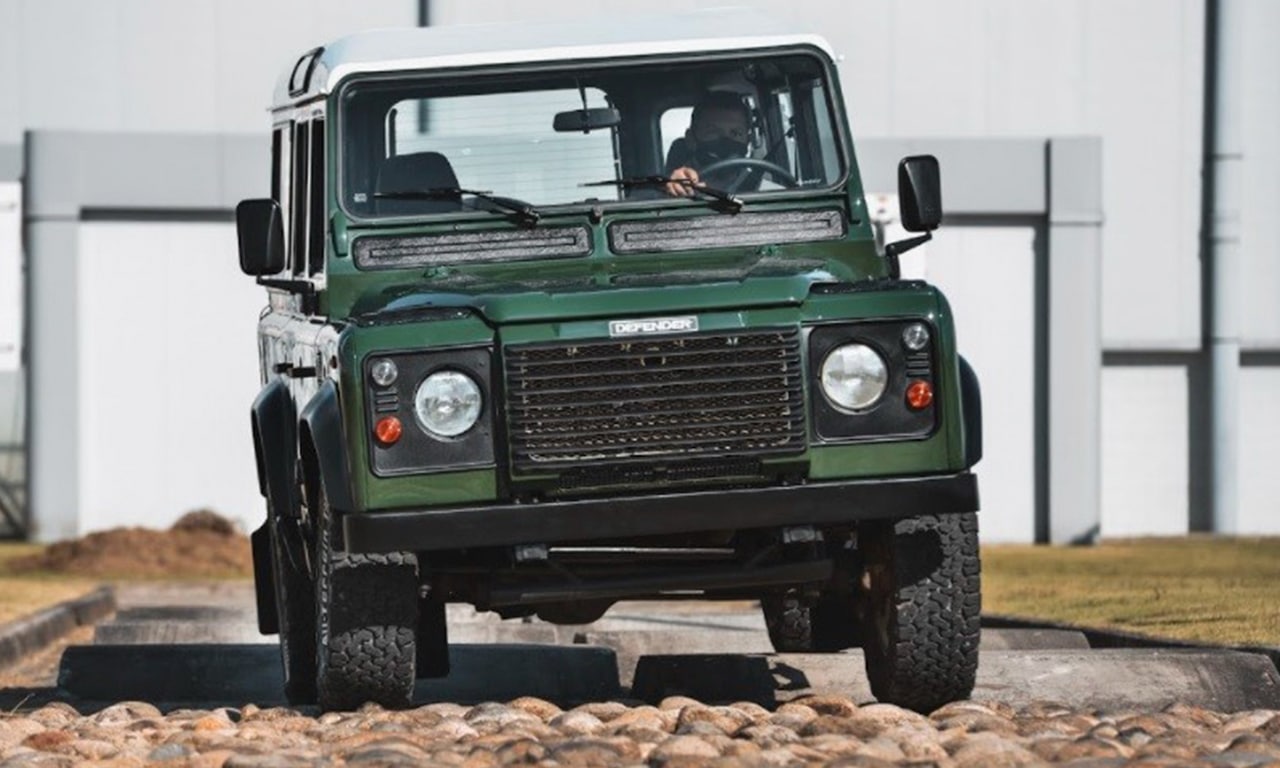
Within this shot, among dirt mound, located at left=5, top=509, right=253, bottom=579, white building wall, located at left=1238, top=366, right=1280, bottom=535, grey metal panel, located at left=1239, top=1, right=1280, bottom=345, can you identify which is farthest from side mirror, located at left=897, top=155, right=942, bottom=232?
white building wall, located at left=1238, top=366, right=1280, bottom=535

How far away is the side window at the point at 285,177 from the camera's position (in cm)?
1152

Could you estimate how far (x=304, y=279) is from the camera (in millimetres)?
10977

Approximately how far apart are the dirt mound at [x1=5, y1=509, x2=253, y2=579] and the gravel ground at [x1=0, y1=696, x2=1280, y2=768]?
1373cm

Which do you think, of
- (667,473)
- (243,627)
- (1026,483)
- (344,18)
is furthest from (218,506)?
(667,473)

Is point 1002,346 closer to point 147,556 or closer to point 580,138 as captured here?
point 147,556

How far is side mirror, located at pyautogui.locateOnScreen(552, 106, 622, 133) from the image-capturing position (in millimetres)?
10617

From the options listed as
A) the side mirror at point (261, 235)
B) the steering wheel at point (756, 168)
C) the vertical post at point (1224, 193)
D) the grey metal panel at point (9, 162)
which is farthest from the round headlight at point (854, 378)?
the vertical post at point (1224, 193)

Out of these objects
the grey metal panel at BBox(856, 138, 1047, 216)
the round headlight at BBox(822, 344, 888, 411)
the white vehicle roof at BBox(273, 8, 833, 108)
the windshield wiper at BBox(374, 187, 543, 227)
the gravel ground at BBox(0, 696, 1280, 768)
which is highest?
the grey metal panel at BBox(856, 138, 1047, 216)

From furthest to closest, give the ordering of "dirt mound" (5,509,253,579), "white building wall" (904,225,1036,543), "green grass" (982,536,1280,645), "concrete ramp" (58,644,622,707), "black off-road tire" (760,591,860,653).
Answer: "white building wall" (904,225,1036,543) → "dirt mound" (5,509,253,579) → "green grass" (982,536,1280,645) → "concrete ramp" (58,644,622,707) → "black off-road tire" (760,591,860,653)

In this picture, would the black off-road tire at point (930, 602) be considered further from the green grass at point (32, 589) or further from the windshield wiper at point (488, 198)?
the green grass at point (32, 589)

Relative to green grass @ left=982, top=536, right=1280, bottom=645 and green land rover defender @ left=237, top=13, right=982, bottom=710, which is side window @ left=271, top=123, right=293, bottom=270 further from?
green grass @ left=982, top=536, right=1280, bottom=645

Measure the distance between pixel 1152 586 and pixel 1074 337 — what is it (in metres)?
11.2

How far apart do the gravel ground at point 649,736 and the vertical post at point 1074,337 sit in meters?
19.3

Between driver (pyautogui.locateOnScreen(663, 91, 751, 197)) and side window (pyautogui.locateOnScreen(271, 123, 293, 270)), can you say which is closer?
driver (pyautogui.locateOnScreen(663, 91, 751, 197))
